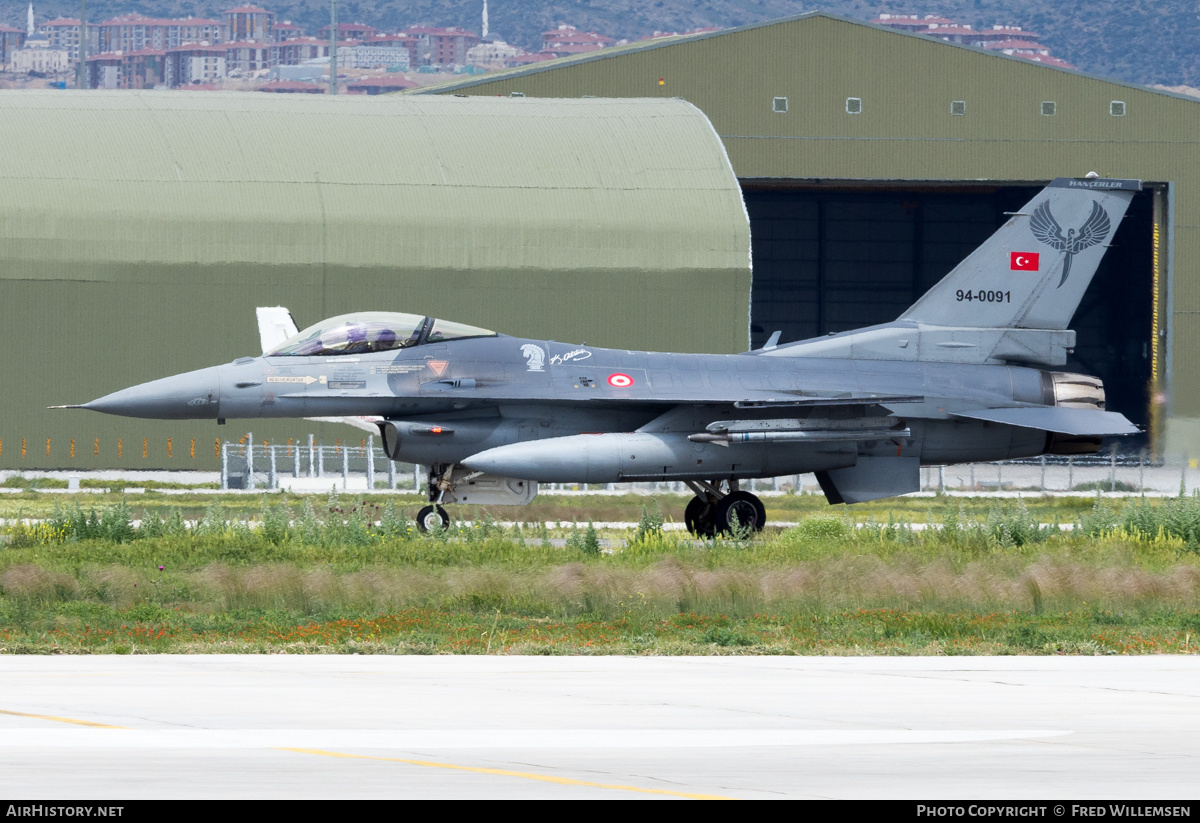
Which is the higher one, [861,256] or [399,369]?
[861,256]

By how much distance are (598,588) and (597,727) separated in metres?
6.79

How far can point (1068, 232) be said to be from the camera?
25.1 m

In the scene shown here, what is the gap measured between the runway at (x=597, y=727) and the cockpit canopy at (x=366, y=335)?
10.8 m

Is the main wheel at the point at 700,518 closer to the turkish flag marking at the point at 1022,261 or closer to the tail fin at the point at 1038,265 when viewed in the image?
the tail fin at the point at 1038,265

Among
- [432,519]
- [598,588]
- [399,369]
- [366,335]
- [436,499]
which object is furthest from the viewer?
[436,499]

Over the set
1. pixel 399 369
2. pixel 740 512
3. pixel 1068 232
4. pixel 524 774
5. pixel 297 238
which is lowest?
pixel 740 512

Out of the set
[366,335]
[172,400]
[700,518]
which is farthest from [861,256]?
[172,400]

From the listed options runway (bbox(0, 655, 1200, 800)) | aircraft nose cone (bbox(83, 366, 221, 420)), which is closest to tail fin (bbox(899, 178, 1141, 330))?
aircraft nose cone (bbox(83, 366, 221, 420))

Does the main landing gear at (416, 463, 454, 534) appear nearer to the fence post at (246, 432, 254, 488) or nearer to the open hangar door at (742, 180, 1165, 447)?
the fence post at (246, 432, 254, 488)

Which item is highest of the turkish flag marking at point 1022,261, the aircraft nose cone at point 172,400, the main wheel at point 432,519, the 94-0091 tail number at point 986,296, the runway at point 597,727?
the turkish flag marking at point 1022,261

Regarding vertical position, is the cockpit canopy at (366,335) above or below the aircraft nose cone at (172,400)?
above

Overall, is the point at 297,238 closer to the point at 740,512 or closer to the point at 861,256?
the point at 740,512

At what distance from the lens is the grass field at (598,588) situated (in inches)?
531

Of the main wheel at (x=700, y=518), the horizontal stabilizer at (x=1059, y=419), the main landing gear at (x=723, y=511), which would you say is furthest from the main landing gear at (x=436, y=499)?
the horizontal stabilizer at (x=1059, y=419)
